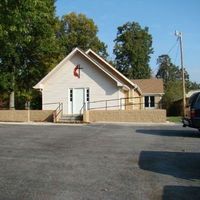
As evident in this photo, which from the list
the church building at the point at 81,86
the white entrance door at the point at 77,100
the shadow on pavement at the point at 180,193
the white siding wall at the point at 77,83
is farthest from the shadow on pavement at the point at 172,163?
the white entrance door at the point at 77,100

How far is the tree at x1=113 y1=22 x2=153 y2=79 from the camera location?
3098 inches

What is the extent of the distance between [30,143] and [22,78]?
1168 inches

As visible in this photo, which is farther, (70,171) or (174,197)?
(70,171)

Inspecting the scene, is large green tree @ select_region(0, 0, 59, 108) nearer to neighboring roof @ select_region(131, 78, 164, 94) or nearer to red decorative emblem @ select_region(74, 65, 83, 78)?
red decorative emblem @ select_region(74, 65, 83, 78)

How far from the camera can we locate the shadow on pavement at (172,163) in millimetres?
11180

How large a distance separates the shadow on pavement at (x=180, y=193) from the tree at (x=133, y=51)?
69.4m

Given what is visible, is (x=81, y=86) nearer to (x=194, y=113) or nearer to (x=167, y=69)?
(x=194, y=113)

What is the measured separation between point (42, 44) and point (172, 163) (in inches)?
1293

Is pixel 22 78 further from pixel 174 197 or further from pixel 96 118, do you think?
pixel 174 197

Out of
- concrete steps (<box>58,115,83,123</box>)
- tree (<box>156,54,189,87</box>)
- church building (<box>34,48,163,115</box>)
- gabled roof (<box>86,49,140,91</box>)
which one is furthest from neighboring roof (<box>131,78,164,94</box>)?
tree (<box>156,54,189,87</box>)

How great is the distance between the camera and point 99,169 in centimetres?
1153

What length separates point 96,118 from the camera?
34906mm

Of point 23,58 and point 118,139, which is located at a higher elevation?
point 23,58

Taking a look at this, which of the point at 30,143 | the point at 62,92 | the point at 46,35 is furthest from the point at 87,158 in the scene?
the point at 46,35
